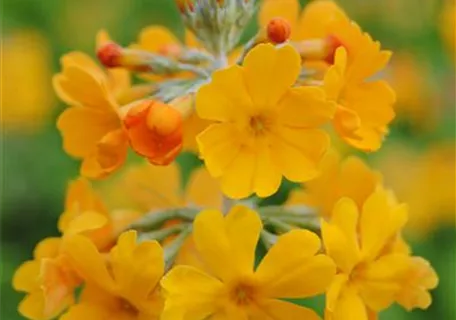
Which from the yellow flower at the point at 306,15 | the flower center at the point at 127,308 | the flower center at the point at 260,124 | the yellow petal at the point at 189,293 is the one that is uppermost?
the yellow flower at the point at 306,15

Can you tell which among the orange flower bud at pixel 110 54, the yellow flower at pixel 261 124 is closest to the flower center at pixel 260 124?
the yellow flower at pixel 261 124

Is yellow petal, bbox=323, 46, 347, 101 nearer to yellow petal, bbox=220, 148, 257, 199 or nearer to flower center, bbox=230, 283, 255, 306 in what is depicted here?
yellow petal, bbox=220, 148, 257, 199

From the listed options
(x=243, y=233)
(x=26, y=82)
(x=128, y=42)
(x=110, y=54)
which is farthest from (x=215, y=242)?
(x=26, y=82)

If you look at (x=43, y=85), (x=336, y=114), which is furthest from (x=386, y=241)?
(x=43, y=85)

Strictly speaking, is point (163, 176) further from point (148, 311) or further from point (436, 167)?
point (436, 167)

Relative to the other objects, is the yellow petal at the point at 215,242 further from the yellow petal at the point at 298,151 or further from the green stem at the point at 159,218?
the green stem at the point at 159,218

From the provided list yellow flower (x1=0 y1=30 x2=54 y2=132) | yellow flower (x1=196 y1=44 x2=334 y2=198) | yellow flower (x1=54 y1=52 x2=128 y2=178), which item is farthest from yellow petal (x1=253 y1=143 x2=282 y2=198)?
yellow flower (x1=0 y1=30 x2=54 y2=132)
